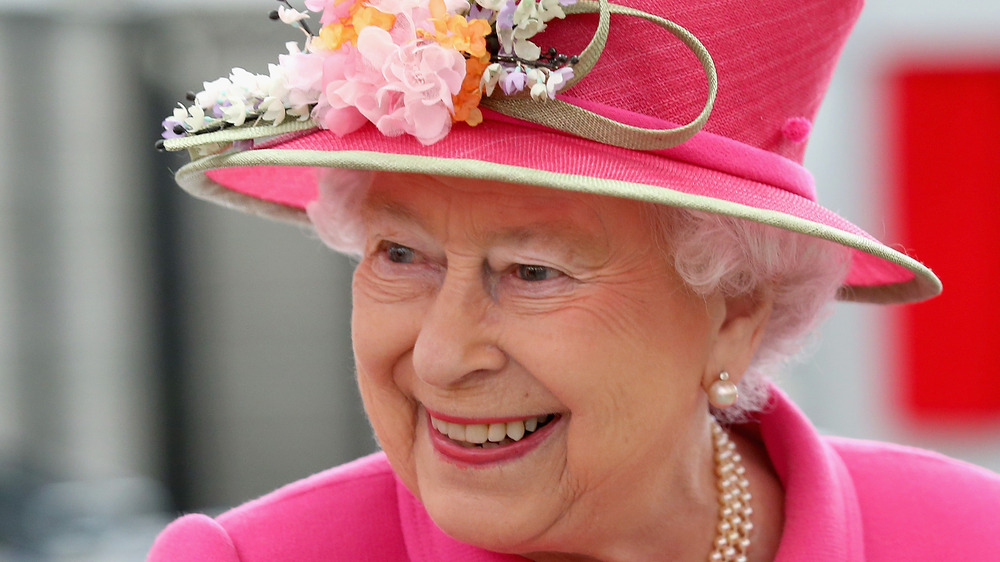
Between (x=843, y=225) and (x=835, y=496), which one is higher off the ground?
(x=843, y=225)

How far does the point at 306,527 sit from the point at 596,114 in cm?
95

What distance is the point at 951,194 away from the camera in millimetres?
6129

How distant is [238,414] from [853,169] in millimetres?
3604

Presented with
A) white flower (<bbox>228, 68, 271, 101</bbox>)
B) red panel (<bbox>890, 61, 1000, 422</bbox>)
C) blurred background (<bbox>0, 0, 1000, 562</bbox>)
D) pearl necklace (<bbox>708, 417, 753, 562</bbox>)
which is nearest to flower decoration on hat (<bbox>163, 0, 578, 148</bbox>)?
white flower (<bbox>228, 68, 271, 101</bbox>)

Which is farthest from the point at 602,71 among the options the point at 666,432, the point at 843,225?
the point at 666,432

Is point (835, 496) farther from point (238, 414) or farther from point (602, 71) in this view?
point (238, 414)

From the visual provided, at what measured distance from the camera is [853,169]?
19.8 ft

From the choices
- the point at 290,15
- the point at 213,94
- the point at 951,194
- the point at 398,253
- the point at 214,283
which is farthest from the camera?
A: the point at 951,194

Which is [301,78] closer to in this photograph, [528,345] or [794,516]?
[528,345]

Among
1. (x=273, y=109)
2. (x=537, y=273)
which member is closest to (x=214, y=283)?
(x=273, y=109)

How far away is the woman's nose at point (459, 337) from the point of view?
1739 mm

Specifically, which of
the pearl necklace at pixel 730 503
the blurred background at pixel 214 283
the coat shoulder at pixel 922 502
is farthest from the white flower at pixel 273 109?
the blurred background at pixel 214 283

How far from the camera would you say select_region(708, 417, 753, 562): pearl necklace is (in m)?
2.16

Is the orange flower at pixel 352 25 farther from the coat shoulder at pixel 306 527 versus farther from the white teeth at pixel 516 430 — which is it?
the coat shoulder at pixel 306 527
